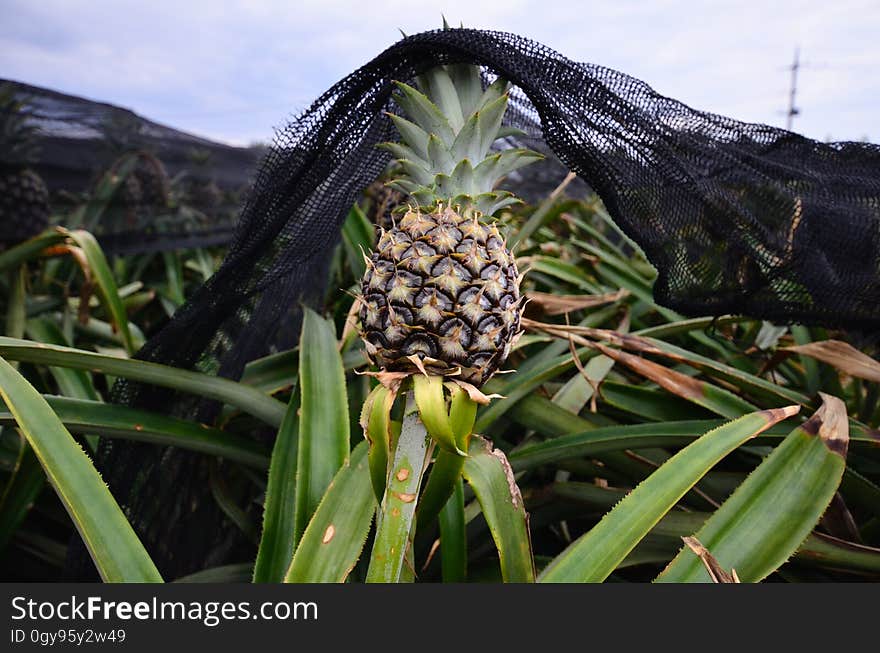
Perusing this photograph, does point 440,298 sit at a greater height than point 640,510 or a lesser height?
greater

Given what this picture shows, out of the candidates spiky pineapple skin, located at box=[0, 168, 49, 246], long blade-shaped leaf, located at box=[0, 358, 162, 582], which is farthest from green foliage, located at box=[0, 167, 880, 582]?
spiky pineapple skin, located at box=[0, 168, 49, 246]

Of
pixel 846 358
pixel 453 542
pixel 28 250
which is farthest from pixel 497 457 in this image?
pixel 28 250

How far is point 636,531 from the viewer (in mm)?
752

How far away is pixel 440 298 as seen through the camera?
75 centimetres

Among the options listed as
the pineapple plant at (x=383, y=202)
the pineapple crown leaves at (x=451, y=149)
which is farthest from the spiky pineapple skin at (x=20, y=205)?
the pineapple crown leaves at (x=451, y=149)

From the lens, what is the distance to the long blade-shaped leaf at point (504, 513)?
77cm

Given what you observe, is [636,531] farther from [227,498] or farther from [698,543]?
[227,498]

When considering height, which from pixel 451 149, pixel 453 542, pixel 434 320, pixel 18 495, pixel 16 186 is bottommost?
pixel 18 495

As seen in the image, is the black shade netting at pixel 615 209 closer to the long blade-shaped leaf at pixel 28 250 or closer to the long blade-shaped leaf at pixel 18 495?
the long blade-shaped leaf at pixel 18 495

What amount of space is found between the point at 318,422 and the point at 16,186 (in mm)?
1947

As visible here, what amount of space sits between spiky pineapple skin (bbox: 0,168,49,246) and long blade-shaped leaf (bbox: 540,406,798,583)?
2.33 meters

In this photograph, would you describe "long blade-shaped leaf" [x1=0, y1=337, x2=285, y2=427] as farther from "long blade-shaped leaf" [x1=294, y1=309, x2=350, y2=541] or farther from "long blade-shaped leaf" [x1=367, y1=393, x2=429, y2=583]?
"long blade-shaped leaf" [x1=367, y1=393, x2=429, y2=583]

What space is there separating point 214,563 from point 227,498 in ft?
0.53

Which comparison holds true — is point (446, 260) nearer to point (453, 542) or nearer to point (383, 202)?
point (453, 542)
